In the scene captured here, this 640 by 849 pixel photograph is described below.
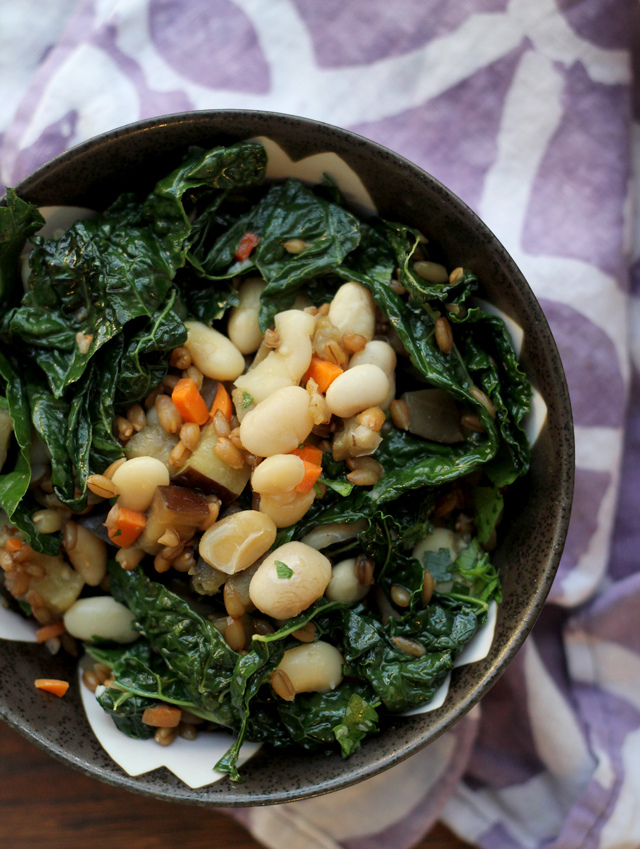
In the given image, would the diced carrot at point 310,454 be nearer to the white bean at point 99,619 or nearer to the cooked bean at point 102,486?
the cooked bean at point 102,486

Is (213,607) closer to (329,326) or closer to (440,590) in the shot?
(440,590)

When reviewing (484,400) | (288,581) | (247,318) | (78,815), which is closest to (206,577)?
(288,581)

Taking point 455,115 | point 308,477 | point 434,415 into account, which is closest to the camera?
point 308,477

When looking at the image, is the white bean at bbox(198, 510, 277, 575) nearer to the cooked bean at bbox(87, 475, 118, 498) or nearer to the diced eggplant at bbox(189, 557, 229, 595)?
the diced eggplant at bbox(189, 557, 229, 595)

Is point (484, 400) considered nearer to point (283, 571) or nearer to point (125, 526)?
point (283, 571)

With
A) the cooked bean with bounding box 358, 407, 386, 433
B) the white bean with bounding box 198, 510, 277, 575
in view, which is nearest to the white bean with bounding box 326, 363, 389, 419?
the cooked bean with bounding box 358, 407, 386, 433

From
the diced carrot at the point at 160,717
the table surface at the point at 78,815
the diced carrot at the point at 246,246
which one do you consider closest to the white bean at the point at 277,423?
the diced carrot at the point at 246,246
